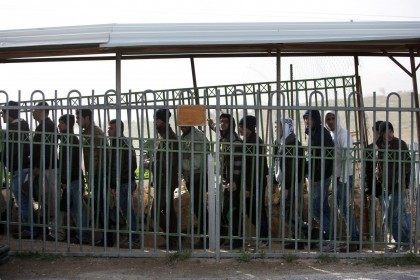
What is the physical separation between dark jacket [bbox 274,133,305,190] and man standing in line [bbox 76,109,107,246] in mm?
1888

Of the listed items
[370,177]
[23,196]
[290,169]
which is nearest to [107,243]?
[23,196]

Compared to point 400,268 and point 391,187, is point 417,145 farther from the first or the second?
point 400,268

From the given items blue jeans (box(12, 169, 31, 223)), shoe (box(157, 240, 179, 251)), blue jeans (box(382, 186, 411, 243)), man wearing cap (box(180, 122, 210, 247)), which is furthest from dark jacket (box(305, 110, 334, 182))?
blue jeans (box(12, 169, 31, 223))

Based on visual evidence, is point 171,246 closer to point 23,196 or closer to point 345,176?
point 23,196

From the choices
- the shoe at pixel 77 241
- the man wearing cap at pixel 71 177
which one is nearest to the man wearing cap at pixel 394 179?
the man wearing cap at pixel 71 177

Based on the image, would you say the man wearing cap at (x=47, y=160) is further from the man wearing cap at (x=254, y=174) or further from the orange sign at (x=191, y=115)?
the man wearing cap at (x=254, y=174)

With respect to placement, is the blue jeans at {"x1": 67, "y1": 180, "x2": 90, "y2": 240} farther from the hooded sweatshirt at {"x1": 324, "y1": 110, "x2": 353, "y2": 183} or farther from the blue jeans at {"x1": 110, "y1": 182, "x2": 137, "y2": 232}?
the hooded sweatshirt at {"x1": 324, "y1": 110, "x2": 353, "y2": 183}

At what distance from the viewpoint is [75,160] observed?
7672mm

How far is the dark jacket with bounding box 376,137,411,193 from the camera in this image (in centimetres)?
727

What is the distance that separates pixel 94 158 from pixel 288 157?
2.14 meters

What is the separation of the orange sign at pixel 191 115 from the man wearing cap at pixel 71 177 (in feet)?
3.82

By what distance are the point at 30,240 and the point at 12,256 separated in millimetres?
425

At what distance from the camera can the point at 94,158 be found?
25.0 ft

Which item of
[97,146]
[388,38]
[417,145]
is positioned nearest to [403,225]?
[417,145]
